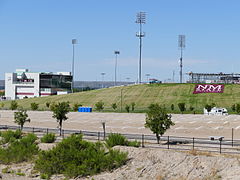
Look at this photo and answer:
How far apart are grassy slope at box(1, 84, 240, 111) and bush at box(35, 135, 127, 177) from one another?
258ft

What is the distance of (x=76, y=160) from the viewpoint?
33.9 metres

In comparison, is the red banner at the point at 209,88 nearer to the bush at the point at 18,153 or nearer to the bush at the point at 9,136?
the bush at the point at 9,136

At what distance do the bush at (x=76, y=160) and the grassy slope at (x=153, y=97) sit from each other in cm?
7858

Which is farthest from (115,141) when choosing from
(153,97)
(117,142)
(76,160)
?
(153,97)

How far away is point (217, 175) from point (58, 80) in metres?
146

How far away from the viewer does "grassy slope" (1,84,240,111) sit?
395ft

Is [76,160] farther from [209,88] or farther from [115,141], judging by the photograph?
[209,88]

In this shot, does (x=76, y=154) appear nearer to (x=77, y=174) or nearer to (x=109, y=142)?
(x=77, y=174)

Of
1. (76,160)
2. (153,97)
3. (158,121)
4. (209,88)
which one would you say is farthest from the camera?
(209,88)

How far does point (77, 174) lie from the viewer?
32.8 meters

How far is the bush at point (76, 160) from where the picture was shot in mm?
33028

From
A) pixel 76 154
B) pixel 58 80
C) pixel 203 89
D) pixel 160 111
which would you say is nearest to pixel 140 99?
pixel 203 89

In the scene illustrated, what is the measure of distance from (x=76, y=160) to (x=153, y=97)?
321 ft

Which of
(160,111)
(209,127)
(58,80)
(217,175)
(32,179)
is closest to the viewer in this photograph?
(217,175)
